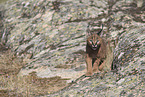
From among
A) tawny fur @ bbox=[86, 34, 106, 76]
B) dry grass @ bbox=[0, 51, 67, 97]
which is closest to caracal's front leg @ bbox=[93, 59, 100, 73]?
tawny fur @ bbox=[86, 34, 106, 76]

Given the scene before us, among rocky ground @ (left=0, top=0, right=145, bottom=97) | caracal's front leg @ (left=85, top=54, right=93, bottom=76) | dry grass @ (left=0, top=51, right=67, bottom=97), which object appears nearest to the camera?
rocky ground @ (left=0, top=0, right=145, bottom=97)

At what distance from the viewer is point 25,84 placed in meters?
7.79

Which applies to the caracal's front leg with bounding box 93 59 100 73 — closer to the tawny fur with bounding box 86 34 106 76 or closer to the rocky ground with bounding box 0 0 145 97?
the tawny fur with bounding box 86 34 106 76

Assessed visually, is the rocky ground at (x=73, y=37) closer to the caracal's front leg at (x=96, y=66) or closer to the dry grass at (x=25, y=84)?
the dry grass at (x=25, y=84)

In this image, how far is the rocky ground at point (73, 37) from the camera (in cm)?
682

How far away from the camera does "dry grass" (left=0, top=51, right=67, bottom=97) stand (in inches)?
290

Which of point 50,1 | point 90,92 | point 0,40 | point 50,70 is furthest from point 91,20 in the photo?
point 90,92

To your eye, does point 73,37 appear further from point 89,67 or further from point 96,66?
point 89,67

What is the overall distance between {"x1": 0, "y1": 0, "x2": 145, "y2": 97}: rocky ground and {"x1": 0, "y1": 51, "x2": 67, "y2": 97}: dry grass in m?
0.34

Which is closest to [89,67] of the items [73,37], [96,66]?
[96,66]

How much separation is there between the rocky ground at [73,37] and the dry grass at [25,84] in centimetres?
34

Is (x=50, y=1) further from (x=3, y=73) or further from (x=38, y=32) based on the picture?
(x=3, y=73)

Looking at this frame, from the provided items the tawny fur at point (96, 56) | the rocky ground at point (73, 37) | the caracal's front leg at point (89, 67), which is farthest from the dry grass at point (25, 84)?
the tawny fur at point (96, 56)

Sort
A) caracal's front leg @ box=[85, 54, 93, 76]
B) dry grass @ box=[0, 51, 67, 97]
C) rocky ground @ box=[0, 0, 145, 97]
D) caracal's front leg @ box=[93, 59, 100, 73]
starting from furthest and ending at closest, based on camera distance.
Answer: caracal's front leg @ box=[93, 59, 100, 73]
caracal's front leg @ box=[85, 54, 93, 76]
dry grass @ box=[0, 51, 67, 97]
rocky ground @ box=[0, 0, 145, 97]
